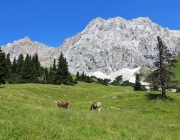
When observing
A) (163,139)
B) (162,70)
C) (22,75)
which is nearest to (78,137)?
(163,139)

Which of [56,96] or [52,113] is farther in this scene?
[56,96]

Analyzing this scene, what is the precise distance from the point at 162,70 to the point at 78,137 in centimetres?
3592

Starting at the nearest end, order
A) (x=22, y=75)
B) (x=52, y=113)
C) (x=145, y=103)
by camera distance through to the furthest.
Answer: (x=52, y=113) < (x=145, y=103) < (x=22, y=75)

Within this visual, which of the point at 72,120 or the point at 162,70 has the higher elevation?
the point at 162,70

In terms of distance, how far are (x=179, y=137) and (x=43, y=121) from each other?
9.74 m

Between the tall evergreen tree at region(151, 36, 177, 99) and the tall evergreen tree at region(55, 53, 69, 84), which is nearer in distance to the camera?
the tall evergreen tree at region(151, 36, 177, 99)

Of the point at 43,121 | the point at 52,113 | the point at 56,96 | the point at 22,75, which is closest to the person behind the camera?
the point at 43,121

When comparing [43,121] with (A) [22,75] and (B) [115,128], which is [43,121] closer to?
(B) [115,128]

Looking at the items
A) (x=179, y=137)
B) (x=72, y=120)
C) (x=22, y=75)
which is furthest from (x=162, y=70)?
(x=22, y=75)

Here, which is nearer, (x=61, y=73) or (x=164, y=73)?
(x=164, y=73)

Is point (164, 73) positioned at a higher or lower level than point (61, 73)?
lower

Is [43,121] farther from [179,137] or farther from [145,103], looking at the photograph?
[145,103]

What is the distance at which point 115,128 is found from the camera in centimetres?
1550

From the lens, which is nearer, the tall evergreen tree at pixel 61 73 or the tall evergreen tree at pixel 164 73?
the tall evergreen tree at pixel 164 73
